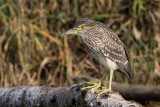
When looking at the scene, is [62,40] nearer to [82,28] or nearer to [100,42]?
[82,28]

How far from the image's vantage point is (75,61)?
18.2 ft

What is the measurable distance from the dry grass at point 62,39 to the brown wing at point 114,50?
1.36m

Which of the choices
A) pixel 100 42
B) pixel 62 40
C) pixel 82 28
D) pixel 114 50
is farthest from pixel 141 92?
pixel 62 40

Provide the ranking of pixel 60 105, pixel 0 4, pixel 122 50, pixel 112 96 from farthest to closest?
pixel 0 4 → pixel 122 50 → pixel 60 105 → pixel 112 96

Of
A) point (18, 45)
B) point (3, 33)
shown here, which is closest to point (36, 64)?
point (18, 45)

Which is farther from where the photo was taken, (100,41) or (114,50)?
(114,50)

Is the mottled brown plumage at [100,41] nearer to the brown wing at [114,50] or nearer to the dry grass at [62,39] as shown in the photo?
the brown wing at [114,50]

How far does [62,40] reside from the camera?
5.55 metres

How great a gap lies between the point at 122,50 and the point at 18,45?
83.6 inches

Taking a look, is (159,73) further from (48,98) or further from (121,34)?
(48,98)

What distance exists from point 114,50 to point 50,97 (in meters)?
0.97

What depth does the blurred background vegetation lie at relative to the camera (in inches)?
207

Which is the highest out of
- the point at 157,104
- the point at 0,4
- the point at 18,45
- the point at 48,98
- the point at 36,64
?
the point at 0,4

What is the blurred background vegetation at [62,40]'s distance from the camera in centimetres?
525
